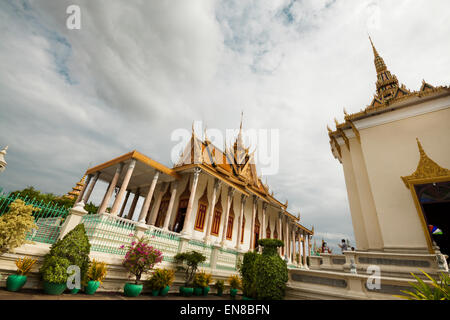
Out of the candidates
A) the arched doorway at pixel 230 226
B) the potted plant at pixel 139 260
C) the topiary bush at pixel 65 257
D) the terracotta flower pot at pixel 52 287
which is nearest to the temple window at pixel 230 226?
the arched doorway at pixel 230 226

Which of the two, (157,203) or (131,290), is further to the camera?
(157,203)

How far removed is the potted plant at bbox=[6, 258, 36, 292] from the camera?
4051 millimetres

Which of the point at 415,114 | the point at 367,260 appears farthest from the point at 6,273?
the point at 415,114

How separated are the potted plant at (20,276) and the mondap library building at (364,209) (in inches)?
10.8

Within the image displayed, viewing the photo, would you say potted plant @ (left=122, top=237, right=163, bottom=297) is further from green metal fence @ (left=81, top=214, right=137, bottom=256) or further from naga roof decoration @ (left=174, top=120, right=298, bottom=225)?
naga roof decoration @ (left=174, top=120, right=298, bottom=225)

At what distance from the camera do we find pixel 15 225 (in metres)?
4.21

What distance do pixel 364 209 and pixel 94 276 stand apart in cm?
1127

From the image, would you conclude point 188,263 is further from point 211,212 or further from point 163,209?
point 163,209

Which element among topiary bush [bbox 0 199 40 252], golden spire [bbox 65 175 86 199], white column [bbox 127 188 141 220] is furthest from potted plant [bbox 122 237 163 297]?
golden spire [bbox 65 175 86 199]

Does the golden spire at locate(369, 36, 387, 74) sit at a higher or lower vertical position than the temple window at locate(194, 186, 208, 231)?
higher

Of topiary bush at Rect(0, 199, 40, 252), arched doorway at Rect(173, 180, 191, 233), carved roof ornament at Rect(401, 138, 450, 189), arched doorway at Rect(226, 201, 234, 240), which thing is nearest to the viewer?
topiary bush at Rect(0, 199, 40, 252)

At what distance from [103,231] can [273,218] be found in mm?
15937

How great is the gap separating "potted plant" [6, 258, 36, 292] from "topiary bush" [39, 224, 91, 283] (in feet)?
0.90

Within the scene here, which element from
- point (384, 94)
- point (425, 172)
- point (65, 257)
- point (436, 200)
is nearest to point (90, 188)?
point (65, 257)
